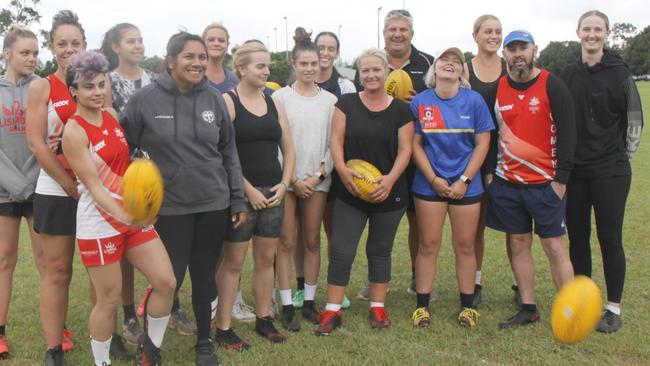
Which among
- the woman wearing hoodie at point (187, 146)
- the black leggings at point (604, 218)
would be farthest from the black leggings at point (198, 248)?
the black leggings at point (604, 218)

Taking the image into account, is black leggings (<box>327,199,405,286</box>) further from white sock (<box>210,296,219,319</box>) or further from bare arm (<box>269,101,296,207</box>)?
white sock (<box>210,296,219,319</box>)

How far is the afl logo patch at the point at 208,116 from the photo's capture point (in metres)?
3.92

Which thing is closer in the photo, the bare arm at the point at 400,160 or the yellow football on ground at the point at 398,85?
the bare arm at the point at 400,160

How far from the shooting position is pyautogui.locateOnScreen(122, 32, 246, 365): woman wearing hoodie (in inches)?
150

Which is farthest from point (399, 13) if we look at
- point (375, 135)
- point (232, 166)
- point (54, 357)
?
point (54, 357)

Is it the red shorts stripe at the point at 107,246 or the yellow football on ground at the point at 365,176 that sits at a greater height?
the yellow football on ground at the point at 365,176

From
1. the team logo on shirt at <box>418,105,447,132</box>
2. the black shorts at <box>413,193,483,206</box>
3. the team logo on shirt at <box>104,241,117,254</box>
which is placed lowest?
the team logo on shirt at <box>104,241,117,254</box>

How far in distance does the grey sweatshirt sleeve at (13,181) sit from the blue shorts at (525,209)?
3.71 m

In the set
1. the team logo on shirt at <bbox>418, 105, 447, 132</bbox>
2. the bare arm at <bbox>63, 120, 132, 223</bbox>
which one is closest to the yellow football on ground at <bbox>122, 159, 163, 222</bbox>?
the bare arm at <bbox>63, 120, 132, 223</bbox>

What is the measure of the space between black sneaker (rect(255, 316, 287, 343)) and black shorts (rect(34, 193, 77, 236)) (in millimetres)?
1760

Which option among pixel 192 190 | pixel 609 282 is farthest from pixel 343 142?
pixel 609 282

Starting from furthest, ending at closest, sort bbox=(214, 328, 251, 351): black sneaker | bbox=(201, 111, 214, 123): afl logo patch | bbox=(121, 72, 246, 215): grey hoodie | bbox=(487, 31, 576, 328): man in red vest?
1. bbox=(487, 31, 576, 328): man in red vest
2. bbox=(214, 328, 251, 351): black sneaker
3. bbox=(201, 111, 214, 123): afl logo patch
4. bbox=(121, 72, 246, 215): grey hoodie

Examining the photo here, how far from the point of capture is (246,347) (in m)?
4.52

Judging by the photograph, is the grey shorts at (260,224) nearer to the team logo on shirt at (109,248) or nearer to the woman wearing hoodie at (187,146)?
the woman wearing hoodie at (187,146)
